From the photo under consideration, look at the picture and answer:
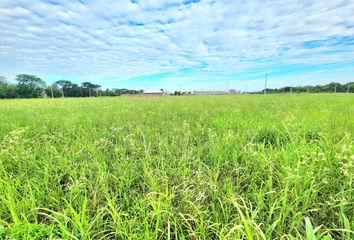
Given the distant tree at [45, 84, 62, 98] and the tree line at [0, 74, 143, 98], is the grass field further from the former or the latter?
the distant tree at [45, 84, 62, 98]

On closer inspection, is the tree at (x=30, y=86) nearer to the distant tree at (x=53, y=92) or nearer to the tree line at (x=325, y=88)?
the distant tree at (x=53, y=92)

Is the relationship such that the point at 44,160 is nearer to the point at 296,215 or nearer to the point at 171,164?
the point at 171,164

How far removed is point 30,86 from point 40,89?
446cm

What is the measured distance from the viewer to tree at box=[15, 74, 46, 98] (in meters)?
63.1

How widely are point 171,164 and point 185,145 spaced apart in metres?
0.59

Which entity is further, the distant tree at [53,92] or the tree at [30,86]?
the distant tree at [53,92]

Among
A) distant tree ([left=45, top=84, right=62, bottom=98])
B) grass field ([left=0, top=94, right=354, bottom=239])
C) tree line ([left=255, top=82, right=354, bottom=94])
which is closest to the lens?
grass field ([left=0, top=94, right=354, bottom=239])

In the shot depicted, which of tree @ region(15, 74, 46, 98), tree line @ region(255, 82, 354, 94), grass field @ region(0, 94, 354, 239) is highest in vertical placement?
tree @ region(15, 74, 46, 98)

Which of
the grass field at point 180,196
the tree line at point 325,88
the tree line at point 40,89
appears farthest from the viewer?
the tree line at point 40,89

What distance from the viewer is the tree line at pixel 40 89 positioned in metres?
59.0

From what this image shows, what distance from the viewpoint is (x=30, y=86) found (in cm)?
7019

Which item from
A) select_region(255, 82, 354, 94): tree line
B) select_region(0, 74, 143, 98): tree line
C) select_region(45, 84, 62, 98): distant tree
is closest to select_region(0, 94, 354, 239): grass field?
select_region(255, 82, 354, 94): tree line

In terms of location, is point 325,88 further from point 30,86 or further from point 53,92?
point 30,86

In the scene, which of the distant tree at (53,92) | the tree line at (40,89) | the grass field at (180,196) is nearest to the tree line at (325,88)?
the grass field at (180,196)
